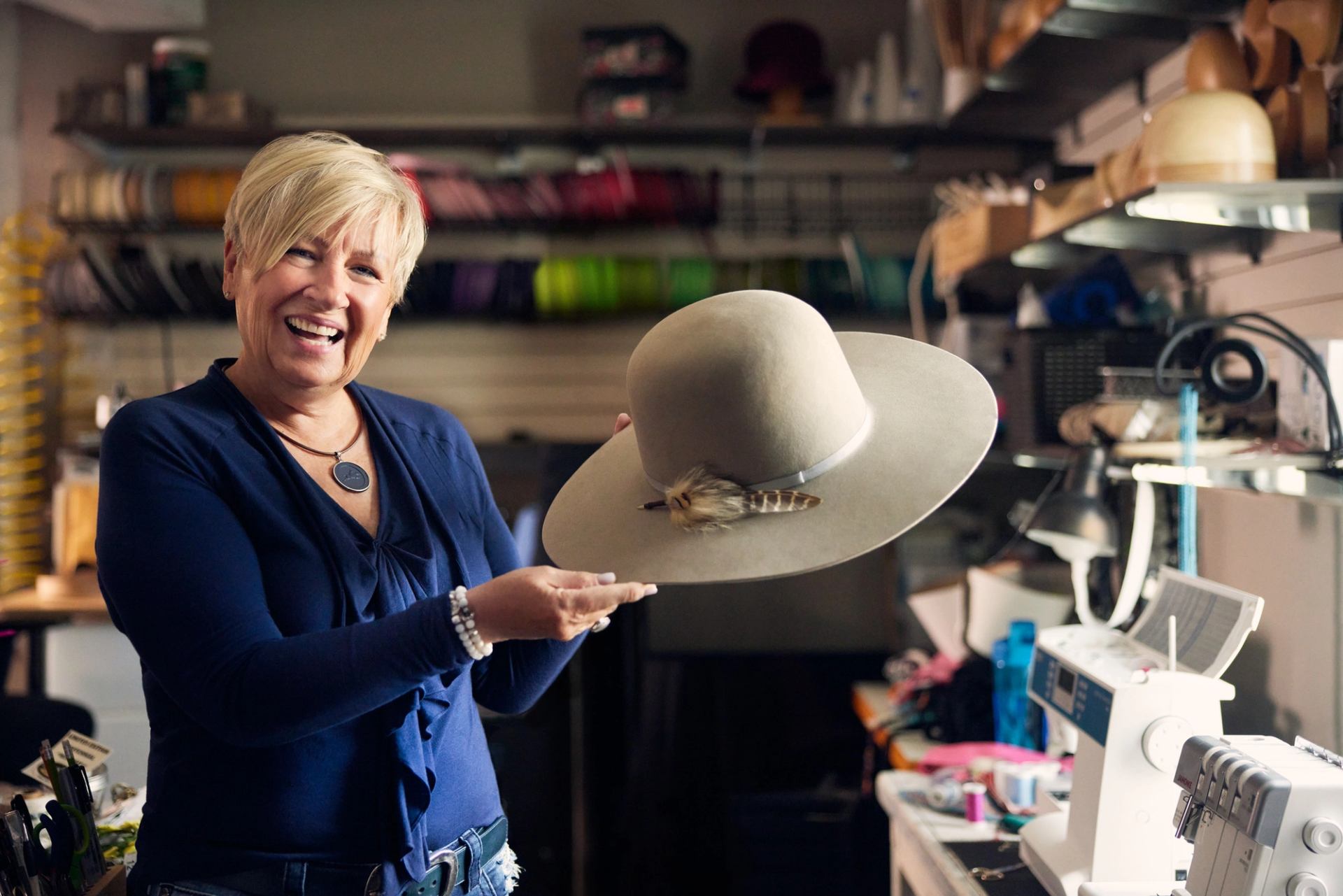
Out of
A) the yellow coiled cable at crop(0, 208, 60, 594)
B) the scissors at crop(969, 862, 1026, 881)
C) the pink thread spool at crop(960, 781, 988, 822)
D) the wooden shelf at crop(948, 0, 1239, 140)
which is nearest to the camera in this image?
the scissors at crop(969, 862, 1026, 881)

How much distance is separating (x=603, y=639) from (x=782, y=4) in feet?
9.11

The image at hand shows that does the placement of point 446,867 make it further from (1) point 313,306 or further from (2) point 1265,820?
(2) point 1265,820

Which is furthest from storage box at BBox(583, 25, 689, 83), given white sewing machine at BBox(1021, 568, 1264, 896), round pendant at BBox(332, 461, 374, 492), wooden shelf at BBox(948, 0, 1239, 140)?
round pendant at BBox(332, 461, 374, 492)

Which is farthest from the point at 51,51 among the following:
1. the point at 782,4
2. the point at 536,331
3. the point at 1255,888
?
the point at 1255,888

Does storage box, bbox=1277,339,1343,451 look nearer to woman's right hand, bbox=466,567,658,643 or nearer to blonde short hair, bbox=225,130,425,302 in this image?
woman's right hand, bbox=466,567,658,643

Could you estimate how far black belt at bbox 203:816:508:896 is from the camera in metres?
1.28

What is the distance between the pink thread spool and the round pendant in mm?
1428

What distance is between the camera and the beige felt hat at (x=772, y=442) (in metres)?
1.19

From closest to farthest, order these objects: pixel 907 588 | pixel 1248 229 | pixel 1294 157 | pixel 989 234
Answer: pixel 1294 157
pixel 1248 229
pixel 989 234
pixel 907 588

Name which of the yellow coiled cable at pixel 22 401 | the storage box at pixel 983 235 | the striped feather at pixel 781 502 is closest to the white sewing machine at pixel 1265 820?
the striped feather at pixel 781 502

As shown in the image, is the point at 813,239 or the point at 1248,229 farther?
the point at 813,239

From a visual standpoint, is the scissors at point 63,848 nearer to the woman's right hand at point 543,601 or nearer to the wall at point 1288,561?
the woman's right hand at point 543,601

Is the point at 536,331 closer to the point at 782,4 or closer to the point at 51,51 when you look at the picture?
the point at 782,4

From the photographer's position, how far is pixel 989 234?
3.16m
